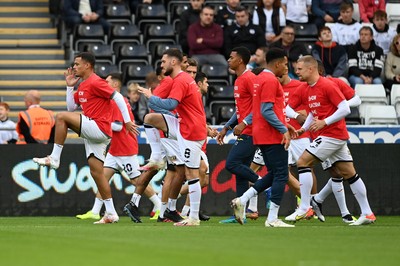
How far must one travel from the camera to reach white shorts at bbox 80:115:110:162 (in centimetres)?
1688

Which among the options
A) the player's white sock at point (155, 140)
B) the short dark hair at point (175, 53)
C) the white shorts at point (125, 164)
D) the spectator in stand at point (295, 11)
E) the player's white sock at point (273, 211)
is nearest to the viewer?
the player's white sock at point (273, 211)

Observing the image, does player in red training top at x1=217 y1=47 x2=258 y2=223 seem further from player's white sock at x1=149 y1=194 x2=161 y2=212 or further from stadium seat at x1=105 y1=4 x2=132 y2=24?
stadium seat at x1=105 y1=4 x2=132 y2=24

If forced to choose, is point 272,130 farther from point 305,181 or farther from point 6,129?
point 6,129

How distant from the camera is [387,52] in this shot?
26781 mm

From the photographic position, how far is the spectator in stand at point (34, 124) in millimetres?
22031

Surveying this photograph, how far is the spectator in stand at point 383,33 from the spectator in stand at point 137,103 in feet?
20.2

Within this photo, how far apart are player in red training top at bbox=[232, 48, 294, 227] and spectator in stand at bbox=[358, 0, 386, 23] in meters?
12.0

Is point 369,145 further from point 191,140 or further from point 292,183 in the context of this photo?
point 191,140

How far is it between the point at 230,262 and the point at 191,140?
629 cm

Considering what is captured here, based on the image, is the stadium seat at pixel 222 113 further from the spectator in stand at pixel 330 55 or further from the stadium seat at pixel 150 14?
the stadium seat at pixel 150 14

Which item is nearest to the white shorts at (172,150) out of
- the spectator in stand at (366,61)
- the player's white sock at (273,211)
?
the player's white sock at (273,211)

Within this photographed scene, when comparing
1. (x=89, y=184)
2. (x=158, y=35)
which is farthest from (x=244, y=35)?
(x=89, y=184)

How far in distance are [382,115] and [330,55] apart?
194cm

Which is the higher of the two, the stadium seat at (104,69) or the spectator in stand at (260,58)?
the spectator in stand at (260,58)
